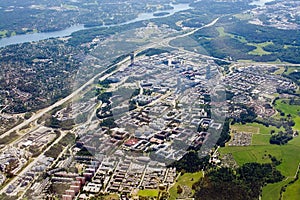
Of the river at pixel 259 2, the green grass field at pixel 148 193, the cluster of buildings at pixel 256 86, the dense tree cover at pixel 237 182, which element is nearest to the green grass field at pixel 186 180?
the dense tree cover at pixel 237 182

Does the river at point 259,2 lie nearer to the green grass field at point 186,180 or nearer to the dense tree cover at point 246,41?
the dense tree cover at point 246,41

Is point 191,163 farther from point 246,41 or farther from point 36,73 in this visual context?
point 246,41

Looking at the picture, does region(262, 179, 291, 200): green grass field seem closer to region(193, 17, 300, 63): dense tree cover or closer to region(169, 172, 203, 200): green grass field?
region(169, 172, 203, 200): green grass field

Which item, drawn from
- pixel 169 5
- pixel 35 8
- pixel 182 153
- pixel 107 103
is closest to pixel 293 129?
pixel 182 153

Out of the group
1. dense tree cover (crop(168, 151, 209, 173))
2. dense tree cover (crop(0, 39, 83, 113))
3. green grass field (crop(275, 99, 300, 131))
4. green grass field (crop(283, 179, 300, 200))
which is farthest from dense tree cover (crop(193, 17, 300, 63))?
green grass field (crop(283, 179, 300, 200))

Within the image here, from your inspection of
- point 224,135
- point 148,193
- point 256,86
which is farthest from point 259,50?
point 148,193

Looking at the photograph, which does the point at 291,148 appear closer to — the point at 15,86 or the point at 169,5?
the point at 15,86
